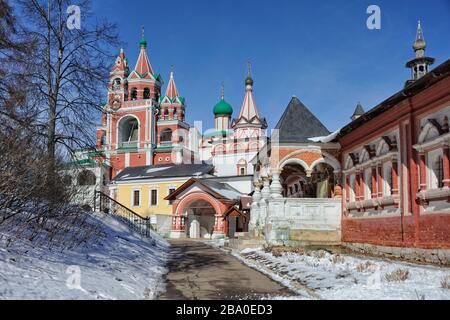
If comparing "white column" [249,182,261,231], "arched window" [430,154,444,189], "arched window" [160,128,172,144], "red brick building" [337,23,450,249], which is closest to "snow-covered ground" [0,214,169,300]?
"red brick building" [337,23,450,249]

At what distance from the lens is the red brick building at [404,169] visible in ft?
36.8

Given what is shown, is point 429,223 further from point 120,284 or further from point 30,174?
point 30,174

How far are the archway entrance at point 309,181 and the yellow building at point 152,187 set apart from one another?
18339 mm

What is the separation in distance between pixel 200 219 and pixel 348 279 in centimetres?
3256

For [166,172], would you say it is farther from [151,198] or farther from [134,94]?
[134,94]

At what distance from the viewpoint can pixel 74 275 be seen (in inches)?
285

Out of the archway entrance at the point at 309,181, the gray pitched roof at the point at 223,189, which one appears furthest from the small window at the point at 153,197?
the archway entrance at the point at 309,181

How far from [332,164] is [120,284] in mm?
13325

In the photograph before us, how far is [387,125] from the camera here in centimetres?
1445

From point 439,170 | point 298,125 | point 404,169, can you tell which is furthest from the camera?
point 298,125

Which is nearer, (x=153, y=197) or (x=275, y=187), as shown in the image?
(x=275, y=187)

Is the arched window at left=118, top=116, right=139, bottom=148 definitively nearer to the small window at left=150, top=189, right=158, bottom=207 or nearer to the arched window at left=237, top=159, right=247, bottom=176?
the arched window at left=237, top=159, right=247, bottom=176

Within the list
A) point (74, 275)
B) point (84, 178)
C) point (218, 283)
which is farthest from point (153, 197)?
point (74, 275)

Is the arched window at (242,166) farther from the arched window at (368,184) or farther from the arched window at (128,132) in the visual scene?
the arched window at (368,184)
